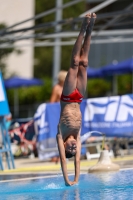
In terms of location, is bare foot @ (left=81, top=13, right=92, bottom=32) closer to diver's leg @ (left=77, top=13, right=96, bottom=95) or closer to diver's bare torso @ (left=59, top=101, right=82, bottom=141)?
diver's leg @ (left=77, top=13, right=96, bottom=95)

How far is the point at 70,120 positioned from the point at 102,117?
5.20 m

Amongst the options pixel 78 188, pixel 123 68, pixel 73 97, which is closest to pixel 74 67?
pixel 73 97

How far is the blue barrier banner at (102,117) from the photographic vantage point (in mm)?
13453

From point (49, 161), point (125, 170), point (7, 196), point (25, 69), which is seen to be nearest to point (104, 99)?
point (49, 161)

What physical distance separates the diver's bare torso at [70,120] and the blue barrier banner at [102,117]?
16.5 feet

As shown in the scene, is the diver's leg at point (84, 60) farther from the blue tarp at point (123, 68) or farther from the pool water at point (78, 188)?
the blue tarp at point (123, 68)

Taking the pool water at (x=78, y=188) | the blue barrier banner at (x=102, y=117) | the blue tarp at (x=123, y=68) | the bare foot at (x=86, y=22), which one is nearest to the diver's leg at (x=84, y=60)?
the bare foot at (x=86, y=22)

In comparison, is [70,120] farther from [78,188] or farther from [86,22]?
[86,22]

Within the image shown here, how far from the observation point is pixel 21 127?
1555 cm

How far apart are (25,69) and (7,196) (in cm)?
3879

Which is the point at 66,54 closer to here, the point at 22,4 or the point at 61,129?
the point at 22,4

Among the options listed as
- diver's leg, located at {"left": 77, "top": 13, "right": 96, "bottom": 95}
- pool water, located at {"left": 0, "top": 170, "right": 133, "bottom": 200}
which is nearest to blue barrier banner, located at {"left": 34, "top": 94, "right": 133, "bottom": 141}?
pool water, located at {"left": 0, "top": 170, "right": 133, "bottom": 200}

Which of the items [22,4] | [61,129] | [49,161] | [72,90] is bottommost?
[49,161]

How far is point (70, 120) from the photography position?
8.42m
